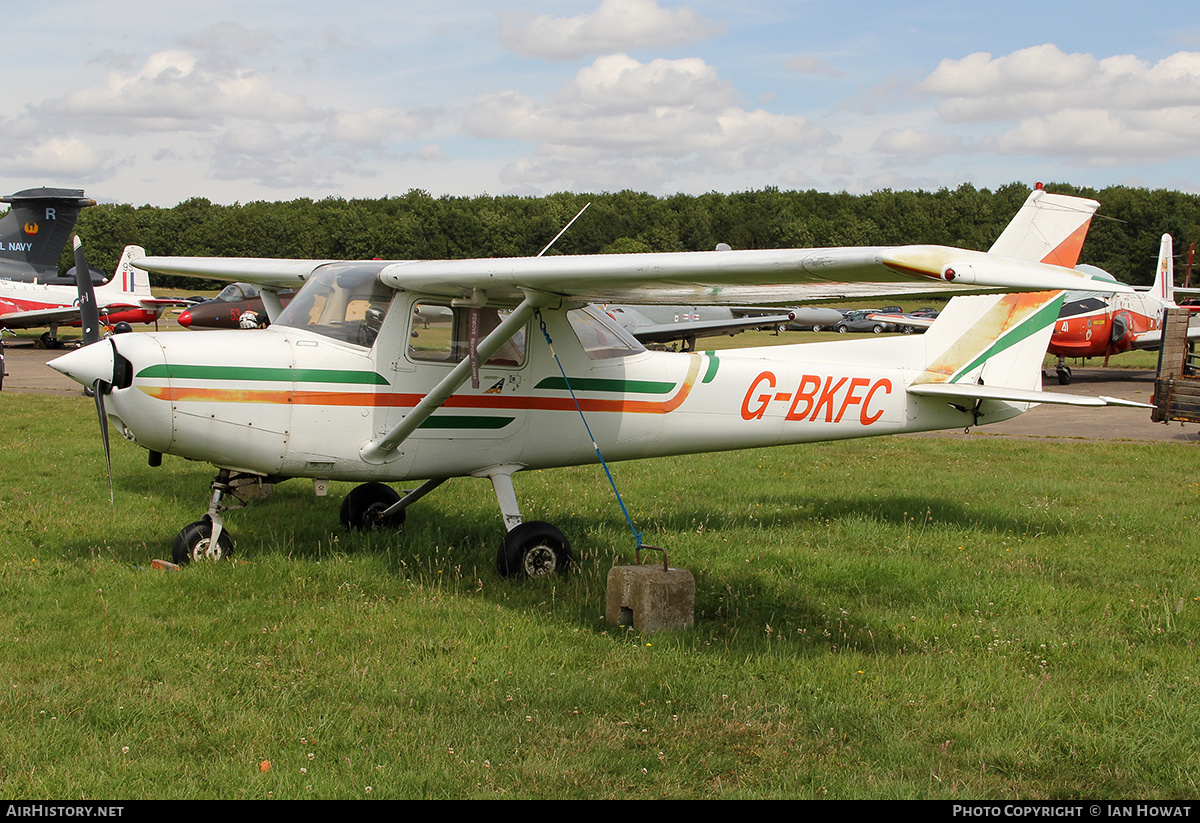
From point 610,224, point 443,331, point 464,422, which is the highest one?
point 610,224

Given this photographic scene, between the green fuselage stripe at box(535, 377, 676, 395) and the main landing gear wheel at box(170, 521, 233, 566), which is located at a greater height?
the green fuselage stripe at box(535, 377, 676, 395)

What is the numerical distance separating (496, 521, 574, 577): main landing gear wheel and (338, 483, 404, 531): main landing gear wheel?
70.6 inches

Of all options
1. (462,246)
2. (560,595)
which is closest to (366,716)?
(560,595)

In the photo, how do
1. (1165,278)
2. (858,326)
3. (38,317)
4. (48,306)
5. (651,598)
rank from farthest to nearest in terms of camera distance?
(858,326), (48,306), (38,317), (1165,278), (651,598)

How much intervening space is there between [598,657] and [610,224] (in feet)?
323

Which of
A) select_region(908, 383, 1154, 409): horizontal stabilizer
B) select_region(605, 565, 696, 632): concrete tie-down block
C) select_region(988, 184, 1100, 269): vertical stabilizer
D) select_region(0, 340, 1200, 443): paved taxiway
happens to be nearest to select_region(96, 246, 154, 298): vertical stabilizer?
select_region(0, 340, 1200, 443): paved taxiway

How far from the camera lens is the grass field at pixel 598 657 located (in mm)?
4020

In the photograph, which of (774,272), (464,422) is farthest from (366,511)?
(774,272)

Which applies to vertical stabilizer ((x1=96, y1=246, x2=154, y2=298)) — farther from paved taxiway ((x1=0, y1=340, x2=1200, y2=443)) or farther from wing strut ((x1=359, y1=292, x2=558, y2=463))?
wing strut ((x1=359, y1=292, x2=558, y2=463))

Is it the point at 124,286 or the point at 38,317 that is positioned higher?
the point at 124,286

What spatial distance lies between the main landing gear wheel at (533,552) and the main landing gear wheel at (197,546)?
6.77 feet

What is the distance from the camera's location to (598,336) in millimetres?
7730

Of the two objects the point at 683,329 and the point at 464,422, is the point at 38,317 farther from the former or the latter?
the point at 464,422

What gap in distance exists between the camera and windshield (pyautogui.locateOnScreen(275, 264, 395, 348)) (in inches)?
271
